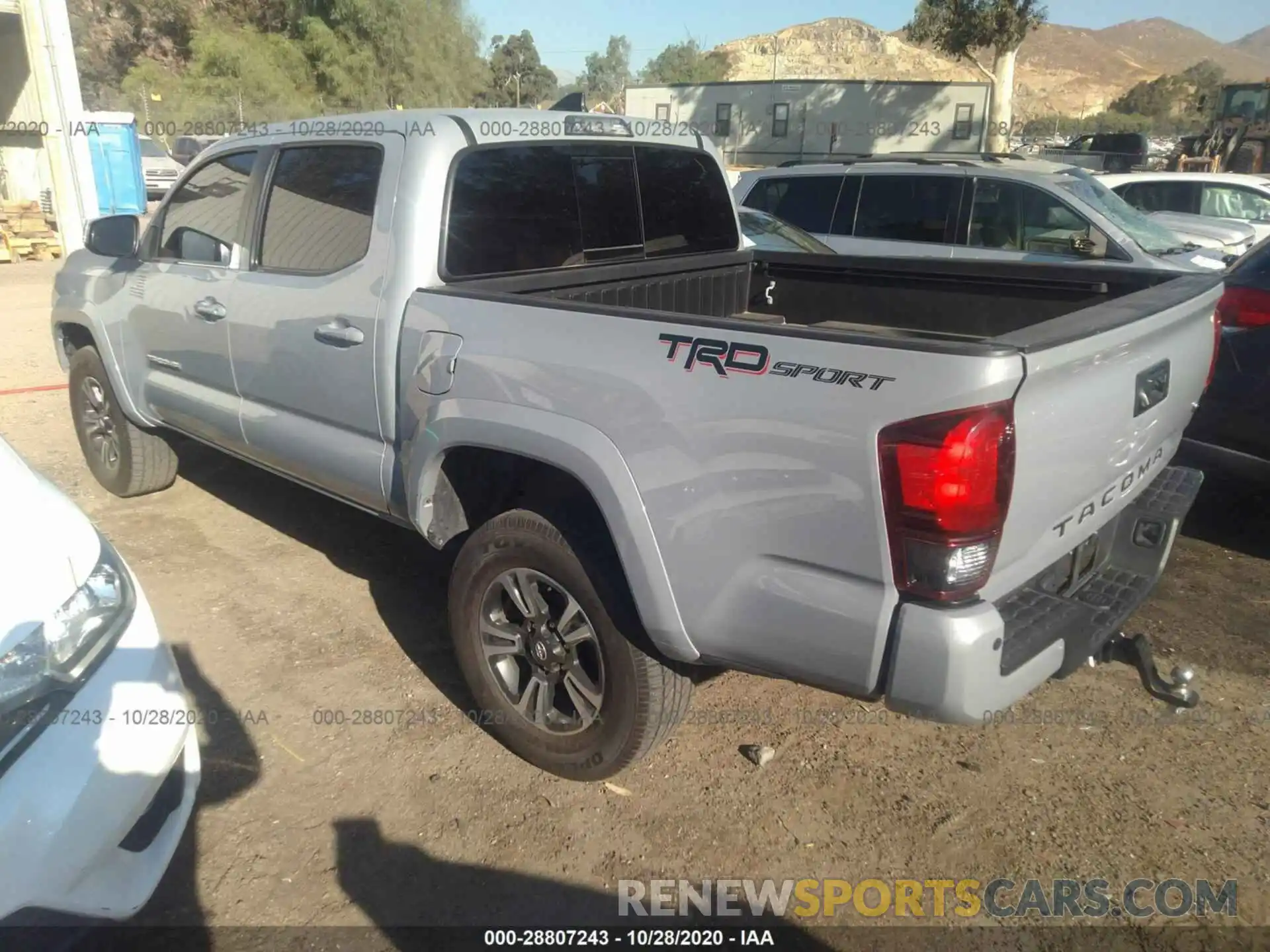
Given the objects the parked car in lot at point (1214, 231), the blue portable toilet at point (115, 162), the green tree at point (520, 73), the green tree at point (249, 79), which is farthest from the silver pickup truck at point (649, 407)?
the green tree at point (520, 73)

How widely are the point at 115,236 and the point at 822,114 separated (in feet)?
127

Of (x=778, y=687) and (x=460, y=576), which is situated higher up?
(x=460, y=576)

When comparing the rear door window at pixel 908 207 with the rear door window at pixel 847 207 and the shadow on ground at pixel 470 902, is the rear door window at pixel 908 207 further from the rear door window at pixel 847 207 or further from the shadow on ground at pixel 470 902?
the shadow on ground at pixel 470 902

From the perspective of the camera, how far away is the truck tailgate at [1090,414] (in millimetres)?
2104

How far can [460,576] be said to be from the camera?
3.10 meters

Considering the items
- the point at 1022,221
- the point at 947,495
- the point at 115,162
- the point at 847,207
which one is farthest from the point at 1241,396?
the point at 115,162

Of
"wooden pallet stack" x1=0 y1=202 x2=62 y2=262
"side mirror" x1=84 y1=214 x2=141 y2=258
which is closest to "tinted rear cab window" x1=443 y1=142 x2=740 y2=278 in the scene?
"side mirror" x1=84 y1=214 x2=141 y2=258

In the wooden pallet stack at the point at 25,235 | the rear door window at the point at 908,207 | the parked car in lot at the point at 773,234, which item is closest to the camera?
the parked car in lot at the point at 773,234

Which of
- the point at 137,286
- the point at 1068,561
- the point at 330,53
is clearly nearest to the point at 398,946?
the point at 1068,561

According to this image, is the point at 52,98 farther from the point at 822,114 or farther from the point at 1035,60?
the point at 1035,60

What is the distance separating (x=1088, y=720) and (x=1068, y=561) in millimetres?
960

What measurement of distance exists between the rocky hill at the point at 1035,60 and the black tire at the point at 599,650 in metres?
67.2

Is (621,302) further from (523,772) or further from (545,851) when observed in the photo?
(545,851)

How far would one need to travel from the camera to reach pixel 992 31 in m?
22.2
